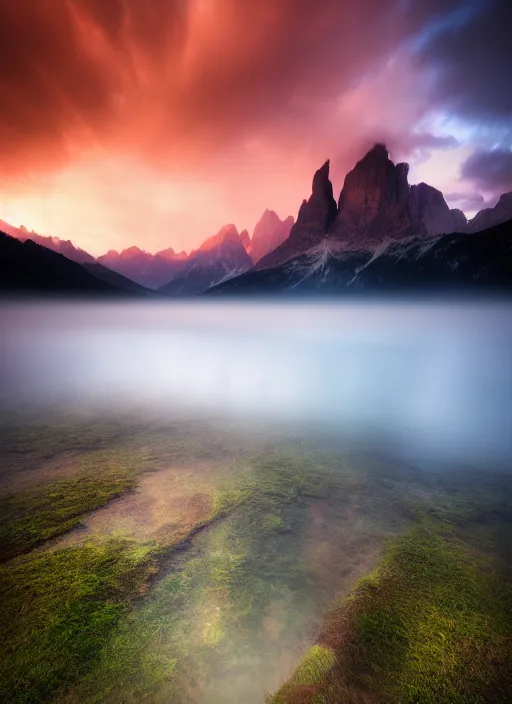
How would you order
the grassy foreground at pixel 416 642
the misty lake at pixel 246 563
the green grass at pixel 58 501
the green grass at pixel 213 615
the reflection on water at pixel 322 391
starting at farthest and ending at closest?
the reflection on water at pixel 322 391 → the green grass at pixel 58 501 → the misty lake at pixel 246 563 → the green grass at pixel 213 615 → the grassy foreground at pixel 416 642

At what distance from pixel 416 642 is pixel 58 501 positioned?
11.0 m

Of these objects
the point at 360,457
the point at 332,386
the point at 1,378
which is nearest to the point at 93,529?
the point at 360,457

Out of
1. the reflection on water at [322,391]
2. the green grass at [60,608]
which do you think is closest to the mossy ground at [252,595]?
the green grass at [60,608]

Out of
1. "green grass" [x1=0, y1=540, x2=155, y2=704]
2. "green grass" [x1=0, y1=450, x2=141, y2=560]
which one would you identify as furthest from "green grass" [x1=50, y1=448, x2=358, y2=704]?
"green grass" [x1=0, y1=450, x2=141, y2=560]

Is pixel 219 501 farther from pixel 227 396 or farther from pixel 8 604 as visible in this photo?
pixel 227 396

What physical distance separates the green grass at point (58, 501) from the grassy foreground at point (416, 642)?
7.60m

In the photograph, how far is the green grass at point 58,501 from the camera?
31.9 ft

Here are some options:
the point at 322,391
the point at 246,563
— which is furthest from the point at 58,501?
the point at 322,391

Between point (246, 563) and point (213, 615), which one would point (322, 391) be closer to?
point (246, 563)

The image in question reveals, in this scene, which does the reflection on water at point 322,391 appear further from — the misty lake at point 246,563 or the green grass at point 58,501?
the green grass at point 58,501

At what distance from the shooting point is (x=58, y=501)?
1170cm

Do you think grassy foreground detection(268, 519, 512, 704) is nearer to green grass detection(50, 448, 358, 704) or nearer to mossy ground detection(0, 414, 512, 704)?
mossy ground detection(0, 414, 512, 704)

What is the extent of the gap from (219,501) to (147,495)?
8.63 ft

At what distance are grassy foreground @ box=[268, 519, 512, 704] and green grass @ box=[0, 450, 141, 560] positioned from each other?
760cm
